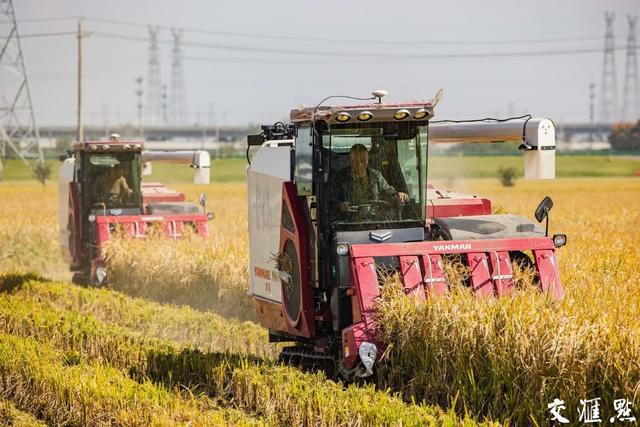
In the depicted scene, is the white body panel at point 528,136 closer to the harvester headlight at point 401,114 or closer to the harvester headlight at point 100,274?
the harvester headlight at point 401,114

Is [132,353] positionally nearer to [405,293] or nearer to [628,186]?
[405,293]

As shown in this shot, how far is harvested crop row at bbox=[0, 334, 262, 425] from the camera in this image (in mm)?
7883

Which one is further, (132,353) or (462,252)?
(132,353)

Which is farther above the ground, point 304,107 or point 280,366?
point 304,107

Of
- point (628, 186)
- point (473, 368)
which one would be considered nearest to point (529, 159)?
point (473, 368)

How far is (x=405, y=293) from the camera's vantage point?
29.9 feet

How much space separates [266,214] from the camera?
11078 millimetres

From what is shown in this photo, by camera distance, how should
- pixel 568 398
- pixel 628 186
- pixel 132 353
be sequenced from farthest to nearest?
pixel 628 186, pixel 132 353, pixel 568 398

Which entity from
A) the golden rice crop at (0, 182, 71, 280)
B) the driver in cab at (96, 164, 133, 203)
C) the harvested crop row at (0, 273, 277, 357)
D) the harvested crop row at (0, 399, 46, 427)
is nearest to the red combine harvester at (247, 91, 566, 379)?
the harvested crop row at (0, 273, 277, 357)

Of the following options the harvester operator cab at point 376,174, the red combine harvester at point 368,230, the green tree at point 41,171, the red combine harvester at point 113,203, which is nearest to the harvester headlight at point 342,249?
the red combine harvester at point 368,230

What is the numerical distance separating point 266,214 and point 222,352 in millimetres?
1441

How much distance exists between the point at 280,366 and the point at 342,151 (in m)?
1.96

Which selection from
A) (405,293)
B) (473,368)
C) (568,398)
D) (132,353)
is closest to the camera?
(568,398)

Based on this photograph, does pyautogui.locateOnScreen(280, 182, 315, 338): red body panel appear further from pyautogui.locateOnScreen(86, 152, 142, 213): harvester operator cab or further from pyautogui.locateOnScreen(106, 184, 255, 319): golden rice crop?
A: pyautogui.locateOnScreen(86, 152, 142, 213): harvester operator cab
